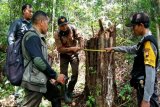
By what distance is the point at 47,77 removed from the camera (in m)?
4.77

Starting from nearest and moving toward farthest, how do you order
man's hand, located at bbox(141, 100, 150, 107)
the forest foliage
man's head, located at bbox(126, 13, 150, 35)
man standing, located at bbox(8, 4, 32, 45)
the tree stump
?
1. man's hand, located at bbox(141, 100, 150, 107)
2. man's head, located at bbox(126, 13, 150, 35)
3. the tree stump
4. man standing, located at bbox(8, 4, 32, 45)
5. the forest foliage

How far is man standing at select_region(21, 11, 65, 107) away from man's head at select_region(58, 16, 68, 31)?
1922mm

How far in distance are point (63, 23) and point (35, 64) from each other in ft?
8.14

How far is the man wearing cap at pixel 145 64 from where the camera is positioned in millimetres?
3965

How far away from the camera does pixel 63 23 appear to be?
6.80 metres

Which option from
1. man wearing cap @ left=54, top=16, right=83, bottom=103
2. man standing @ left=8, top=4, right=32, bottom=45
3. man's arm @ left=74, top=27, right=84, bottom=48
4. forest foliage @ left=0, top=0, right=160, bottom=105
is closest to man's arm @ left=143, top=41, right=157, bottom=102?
man wearing cap @ left=54, top=16, right=83, bottom=103

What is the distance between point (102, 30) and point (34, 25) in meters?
1.71

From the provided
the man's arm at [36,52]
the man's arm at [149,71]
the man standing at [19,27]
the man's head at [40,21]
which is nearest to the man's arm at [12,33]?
the man standing at [19,27]

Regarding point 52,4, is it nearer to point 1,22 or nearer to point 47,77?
point 1,22

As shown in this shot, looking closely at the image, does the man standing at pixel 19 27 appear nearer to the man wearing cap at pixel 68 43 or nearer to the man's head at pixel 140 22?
the man wearing cap at pixel 68 43

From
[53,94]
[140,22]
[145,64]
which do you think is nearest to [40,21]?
[53,94]

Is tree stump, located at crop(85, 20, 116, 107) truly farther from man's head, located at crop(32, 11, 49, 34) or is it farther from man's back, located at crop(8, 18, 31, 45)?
man's back, located at crop(8, 18, 31, 45)

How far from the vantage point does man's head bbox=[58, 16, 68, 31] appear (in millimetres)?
6750

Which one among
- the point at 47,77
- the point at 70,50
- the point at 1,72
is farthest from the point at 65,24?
the point at 1,72
